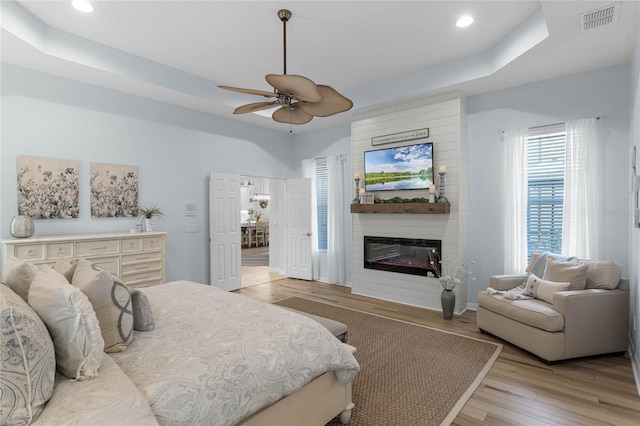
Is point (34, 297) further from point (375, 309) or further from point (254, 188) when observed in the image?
point (254, 188)

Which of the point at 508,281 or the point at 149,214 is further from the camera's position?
the point at 149,214

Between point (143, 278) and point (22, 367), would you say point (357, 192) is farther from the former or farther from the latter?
point (22, 367)

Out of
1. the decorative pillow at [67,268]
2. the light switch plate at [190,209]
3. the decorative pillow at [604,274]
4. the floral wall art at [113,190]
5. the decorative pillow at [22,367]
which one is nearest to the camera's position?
the decorative pillow at [22,367]

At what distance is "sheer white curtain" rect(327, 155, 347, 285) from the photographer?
6141 millimetres

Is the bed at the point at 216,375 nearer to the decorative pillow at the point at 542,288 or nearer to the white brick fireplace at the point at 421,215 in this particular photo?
the decorative pillow at the point at 542,288

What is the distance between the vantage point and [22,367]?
3.49 ft

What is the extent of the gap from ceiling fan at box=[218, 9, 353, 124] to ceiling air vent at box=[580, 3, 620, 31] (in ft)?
6.54

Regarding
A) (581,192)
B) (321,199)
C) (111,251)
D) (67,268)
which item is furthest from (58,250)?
(581,192)

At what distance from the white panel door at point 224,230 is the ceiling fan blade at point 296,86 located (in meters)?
3.04

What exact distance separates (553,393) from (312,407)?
192cm

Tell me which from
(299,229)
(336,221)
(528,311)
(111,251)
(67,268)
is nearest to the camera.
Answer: (67,268)

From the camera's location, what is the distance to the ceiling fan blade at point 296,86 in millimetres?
2422

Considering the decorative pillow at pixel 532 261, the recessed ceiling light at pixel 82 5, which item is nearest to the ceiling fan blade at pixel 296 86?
the recessed ceiling light at pixel 82 5

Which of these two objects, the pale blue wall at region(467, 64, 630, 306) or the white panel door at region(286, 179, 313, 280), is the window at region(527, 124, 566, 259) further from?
the white panel door at region(286, 179, 313, 280)
